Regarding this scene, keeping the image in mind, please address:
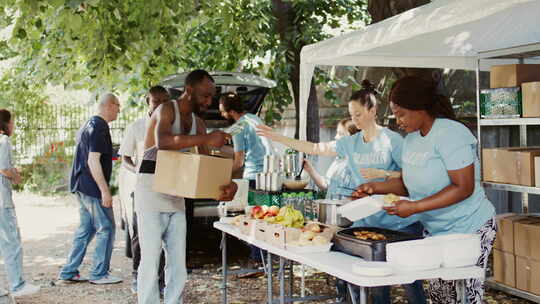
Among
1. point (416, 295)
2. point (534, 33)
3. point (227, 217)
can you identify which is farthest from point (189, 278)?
point (534, 33)

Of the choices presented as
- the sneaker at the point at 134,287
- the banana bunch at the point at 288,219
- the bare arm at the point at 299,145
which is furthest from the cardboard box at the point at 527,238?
the sneaker at the point at 134,287

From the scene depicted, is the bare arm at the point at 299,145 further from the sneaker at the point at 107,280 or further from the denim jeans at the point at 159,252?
the sneaker at the point at 107,280

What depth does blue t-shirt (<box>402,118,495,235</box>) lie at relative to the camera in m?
3.31

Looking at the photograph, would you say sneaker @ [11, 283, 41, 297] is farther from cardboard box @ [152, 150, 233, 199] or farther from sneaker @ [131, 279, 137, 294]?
cardboard box @ [152, 150, 233, 199]

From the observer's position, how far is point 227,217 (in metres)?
5.13

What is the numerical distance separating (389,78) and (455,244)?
6717mm

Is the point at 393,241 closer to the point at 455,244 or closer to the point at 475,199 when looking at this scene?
the point at 455,244

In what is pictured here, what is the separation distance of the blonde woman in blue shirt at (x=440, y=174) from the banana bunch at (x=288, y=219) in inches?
29.1

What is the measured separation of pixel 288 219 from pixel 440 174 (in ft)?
3.37

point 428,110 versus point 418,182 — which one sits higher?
point 428,110

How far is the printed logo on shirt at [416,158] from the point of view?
3.44 metres

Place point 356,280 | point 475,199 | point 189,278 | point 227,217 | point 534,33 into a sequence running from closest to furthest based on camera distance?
point 356,280
point 475,199
point 227,217
point 534,33
point 189,278

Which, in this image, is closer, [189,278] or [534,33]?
[534,33]

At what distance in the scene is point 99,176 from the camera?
6.07 m
